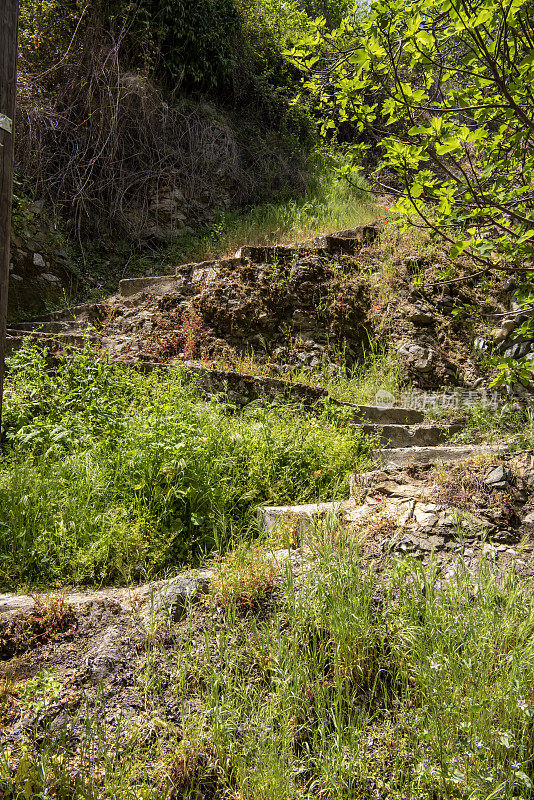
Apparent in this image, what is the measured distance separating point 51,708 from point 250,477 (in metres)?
2.15

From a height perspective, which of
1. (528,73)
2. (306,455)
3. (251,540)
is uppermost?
(528,73)

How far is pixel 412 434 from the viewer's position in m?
5.48

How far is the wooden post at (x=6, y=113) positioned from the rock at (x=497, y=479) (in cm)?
304

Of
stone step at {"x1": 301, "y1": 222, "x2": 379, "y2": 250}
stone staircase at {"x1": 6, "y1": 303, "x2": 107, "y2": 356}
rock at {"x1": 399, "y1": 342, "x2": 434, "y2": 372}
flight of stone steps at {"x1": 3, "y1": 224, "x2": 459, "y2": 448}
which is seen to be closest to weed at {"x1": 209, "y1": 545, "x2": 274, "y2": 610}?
flight of stone steps at {"x1": 3, "y1": 224, "x2": 459, "y2": 448}

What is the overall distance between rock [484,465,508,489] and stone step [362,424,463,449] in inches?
78.7

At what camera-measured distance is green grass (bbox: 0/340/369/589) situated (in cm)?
304

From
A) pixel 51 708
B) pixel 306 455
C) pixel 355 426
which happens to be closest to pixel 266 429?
pixel 306 455

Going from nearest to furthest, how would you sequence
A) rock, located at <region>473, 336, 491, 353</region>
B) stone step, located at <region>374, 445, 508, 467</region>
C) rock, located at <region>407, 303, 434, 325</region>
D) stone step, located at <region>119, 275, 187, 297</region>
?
stone step, located at <region>374, 445, 508, 467</region> → rock, located at <region>473, 336, 491, 353</region> → rock, located at <region>407, 303, 434, 325</region> → stone step, located at <region>119, 275, 187, 297</region>

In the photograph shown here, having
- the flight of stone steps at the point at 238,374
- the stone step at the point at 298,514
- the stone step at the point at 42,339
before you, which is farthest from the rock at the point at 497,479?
the stone step at the point at 42,339

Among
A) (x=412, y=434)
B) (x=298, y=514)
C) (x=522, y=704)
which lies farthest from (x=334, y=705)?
(x=412, y=434)

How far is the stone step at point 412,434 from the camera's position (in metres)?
5.46

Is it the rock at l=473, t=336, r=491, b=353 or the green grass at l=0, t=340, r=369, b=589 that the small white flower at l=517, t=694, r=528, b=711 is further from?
the rock at l=473, t=336, r=491, b=353

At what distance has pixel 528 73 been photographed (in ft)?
7.47

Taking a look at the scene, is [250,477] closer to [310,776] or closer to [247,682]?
[247,682]
